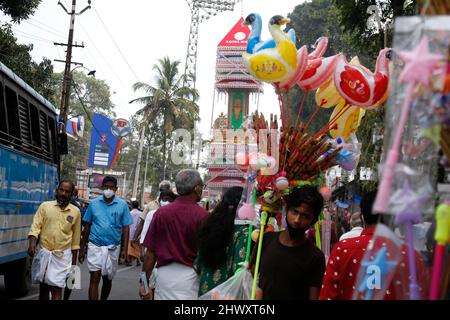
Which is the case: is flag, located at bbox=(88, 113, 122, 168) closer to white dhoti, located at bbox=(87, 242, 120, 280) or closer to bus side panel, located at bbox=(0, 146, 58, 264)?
bus side panel, located at bbox=(0, 146, 58, 264)

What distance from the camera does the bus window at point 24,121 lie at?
27.0 feet

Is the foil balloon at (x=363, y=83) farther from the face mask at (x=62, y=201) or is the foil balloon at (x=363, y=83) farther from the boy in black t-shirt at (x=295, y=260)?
the face mask at (x=62, y=201)

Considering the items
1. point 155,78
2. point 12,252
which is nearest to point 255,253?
point 12,252

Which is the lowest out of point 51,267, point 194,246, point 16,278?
point 16,278

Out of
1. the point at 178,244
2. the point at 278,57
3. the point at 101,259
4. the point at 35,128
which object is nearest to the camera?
the point at 278,57

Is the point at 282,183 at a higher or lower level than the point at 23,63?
lower

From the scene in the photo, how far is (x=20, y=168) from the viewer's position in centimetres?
801

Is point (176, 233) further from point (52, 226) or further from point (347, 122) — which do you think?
point (52, 226)

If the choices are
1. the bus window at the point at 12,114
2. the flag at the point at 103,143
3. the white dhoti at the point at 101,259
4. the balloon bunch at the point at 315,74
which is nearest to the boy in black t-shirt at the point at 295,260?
the balloon bunch at the point at 315,74

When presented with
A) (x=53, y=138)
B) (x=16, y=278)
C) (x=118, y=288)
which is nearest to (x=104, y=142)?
(x=53, y=138)

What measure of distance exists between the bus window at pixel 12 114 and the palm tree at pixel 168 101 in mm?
29664

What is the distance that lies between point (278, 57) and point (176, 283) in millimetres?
1882

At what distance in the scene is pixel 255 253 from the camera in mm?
3814

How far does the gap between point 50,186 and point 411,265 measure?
358 inches
